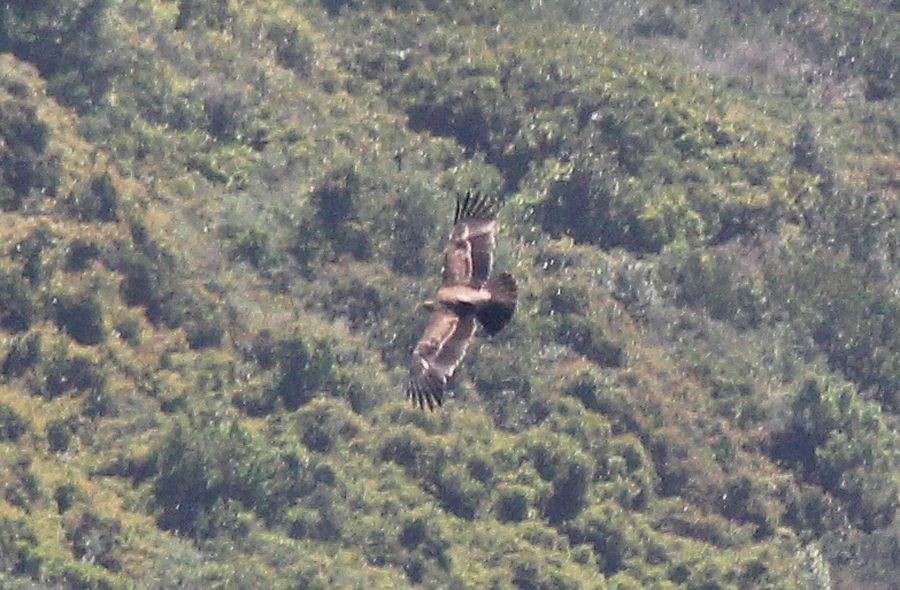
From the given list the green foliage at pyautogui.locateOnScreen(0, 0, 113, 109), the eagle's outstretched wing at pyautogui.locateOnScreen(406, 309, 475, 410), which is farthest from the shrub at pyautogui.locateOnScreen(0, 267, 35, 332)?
the eagle's outstretched wing at pyautogui.locateOnScreen(406, 309, 475, 410)

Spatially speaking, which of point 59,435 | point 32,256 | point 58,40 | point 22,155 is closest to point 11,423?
point 59,435

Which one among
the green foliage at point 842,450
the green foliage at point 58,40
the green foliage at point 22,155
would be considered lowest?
the green foliage at point 842,450

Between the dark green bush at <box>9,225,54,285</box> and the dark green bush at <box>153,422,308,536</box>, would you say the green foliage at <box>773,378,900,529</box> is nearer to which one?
the dark green bush at <box>153,422,308,536</box>

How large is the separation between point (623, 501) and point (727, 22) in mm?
19208

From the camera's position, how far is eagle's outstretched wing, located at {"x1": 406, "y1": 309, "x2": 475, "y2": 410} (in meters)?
24.0

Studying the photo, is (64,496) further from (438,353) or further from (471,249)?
(438,353)

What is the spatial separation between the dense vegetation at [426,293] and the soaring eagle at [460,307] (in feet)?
43.4

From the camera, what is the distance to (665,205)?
1991 inches

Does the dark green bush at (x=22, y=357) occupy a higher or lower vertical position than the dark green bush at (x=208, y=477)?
higher

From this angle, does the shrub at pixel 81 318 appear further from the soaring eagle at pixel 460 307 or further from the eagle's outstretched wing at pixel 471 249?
the soaring eagle at pixel 460 307

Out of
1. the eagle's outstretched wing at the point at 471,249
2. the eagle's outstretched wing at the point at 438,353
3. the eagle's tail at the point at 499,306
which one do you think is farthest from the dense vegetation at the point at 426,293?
the eagle's tail at the point at 499,306

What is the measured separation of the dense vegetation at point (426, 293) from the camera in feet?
130

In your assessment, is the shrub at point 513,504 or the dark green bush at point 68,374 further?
the shrub at point 513,504

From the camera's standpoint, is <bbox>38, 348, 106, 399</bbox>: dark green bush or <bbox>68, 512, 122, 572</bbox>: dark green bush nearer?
<bbox>68, 512, 122, 572</bbox>: dark green bush
